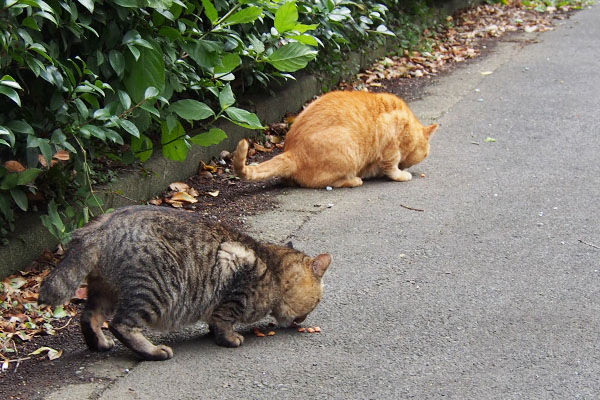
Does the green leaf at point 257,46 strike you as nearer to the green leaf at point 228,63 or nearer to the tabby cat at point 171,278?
the green leaf at point 228,63

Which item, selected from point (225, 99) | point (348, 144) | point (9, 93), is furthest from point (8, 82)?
point (348, 144)

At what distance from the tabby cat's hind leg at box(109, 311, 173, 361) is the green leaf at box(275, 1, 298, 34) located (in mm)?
2353

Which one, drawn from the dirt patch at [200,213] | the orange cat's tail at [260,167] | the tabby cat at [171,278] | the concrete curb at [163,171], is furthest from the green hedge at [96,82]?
the tabby cat at [171,278]

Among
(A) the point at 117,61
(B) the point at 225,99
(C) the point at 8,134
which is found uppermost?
(A) the point at 117,61

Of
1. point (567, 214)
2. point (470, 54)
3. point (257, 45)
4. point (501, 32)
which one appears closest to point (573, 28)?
point (501, 32)

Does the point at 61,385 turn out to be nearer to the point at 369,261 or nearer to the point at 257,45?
the point at 369,261

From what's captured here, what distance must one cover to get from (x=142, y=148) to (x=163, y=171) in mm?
542

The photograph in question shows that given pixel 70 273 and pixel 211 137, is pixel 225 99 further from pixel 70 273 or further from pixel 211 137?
pixel 70 273

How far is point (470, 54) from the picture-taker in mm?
10555

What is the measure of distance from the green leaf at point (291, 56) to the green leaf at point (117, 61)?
43.8 inches

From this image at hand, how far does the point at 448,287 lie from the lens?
4.72m

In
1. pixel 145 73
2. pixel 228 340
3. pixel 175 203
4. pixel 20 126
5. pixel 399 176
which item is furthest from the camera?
pixel 399 176

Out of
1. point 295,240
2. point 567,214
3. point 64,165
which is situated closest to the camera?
point 64,165

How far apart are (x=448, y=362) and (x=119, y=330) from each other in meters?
1.54
